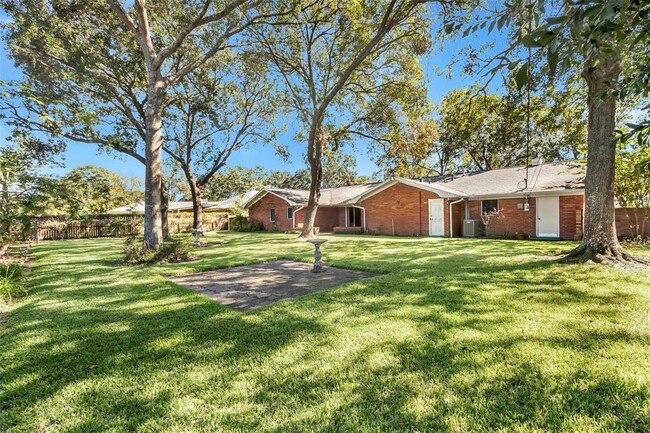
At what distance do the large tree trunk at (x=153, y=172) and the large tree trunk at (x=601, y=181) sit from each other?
40.5 feet

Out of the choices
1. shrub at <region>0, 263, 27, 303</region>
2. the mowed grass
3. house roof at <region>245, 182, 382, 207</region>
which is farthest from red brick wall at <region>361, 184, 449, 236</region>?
shrub at <region>0, 263, 27, 303</region>

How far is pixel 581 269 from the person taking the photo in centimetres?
704

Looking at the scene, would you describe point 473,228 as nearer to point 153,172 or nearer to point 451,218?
point 451,218

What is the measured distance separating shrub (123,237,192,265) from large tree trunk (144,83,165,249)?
37 cm

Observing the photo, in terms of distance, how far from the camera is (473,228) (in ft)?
55.7

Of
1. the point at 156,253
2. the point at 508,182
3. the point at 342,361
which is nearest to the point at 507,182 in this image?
the point at 508,182

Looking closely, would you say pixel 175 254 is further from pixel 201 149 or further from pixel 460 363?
pixel 201 149

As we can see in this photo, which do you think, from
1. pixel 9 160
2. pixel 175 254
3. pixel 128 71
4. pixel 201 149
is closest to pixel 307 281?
pixel 175 254

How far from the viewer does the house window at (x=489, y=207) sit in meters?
16.7

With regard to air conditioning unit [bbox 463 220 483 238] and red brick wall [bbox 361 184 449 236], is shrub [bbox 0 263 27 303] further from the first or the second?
air conditioning unit [bbox 463 220 483 238]

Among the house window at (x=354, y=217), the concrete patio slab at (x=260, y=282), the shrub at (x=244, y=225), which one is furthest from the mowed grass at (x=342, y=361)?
the shrub at (x=244, y=225)

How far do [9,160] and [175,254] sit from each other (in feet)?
16.2

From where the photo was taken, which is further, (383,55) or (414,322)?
(383,55)

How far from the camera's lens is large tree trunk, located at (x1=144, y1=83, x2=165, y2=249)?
Result: 35.9 feet
